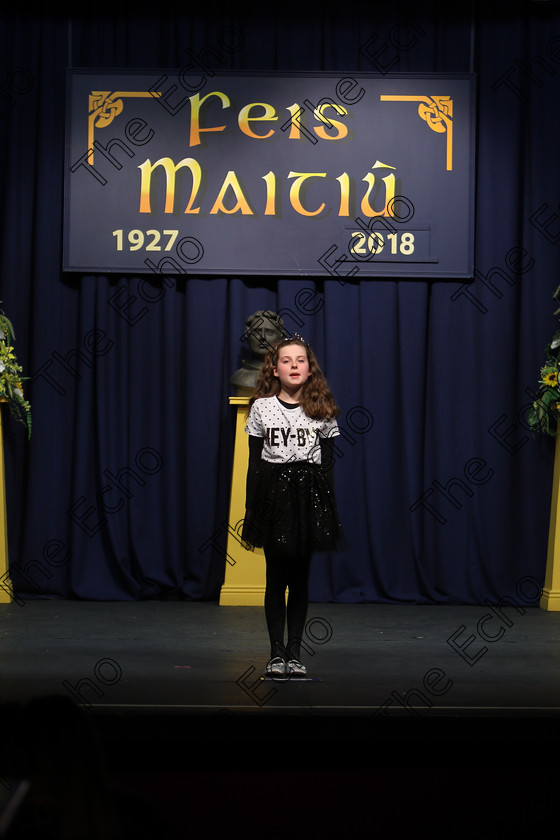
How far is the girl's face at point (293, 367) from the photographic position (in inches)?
149

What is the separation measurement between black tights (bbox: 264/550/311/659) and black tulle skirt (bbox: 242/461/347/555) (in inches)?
3.1

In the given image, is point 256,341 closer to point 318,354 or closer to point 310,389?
point 318,354

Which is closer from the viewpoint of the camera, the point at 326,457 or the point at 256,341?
the point at 326,457

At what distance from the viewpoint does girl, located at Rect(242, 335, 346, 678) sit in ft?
12.0

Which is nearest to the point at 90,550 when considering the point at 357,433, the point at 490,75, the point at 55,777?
the point at 357,433

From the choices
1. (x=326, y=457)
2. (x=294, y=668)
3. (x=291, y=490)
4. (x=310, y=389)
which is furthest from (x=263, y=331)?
(x=294, y=668)

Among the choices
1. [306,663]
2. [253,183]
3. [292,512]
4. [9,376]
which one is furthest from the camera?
[253,183]

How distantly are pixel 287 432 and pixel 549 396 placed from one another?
219 cm

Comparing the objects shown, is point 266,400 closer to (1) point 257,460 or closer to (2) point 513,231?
(1) point 257,460

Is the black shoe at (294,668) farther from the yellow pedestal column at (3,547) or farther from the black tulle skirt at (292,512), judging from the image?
the yellow pedestal column at (3,547)

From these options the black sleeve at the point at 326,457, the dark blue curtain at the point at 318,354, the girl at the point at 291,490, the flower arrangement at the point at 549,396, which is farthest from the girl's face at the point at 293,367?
the flower arrangement at the point at 549,396

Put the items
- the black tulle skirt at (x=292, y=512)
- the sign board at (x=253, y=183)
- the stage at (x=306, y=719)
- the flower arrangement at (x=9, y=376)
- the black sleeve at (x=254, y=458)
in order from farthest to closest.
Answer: the sign board at (x=253, y=183), the flower arrangement at (x=9, y=376), the black sleeve at (x=254, y=458), the black tulle skirt at (x=292, y=512), the stage at (x=306, y=719)

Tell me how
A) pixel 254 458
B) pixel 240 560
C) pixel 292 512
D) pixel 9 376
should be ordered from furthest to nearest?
pixel 240 560 < pixel 9 376 < pixel 254 458 < pixel 292 512

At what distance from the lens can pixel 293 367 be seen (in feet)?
12.4
